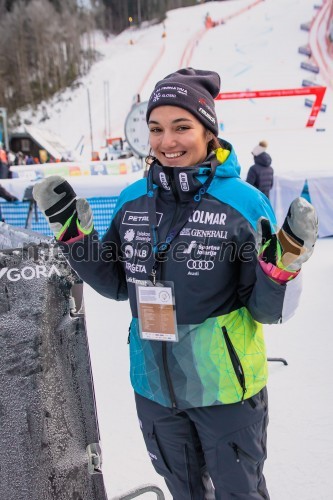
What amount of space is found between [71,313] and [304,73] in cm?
3496

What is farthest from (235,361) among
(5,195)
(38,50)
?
(38,50)

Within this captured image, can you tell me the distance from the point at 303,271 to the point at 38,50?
50908 millimetres

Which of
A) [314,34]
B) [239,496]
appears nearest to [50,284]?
[239,496]

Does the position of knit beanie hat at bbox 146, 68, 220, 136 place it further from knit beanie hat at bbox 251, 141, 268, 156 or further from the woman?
knit beanie hat at bbox 251, 141, 268, 156

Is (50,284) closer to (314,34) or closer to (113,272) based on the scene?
(113,272)

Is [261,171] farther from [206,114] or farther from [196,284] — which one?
[196,284]

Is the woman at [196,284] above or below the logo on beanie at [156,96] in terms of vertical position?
below

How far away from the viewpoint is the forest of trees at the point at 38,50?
45.1 meters

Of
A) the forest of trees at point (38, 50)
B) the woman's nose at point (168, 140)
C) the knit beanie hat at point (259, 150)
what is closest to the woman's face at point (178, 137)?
the woman's nose at point (168, 140)

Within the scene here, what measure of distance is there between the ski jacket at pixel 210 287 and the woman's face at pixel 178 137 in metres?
0.04

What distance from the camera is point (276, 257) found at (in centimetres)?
96

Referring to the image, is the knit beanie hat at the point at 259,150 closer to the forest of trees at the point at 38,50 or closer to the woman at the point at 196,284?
the woman at the point at 196,284

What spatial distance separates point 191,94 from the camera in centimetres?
118

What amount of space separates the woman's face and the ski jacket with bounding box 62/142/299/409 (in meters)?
0.04
